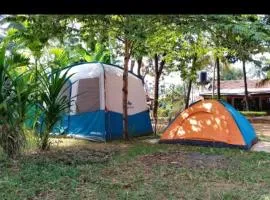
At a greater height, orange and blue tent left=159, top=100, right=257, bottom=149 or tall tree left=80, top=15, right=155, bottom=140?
tall tree left=80, top=15, right=155, bottom=140

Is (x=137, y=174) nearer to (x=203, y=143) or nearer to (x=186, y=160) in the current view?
(x=186, y=160)

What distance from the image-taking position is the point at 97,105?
31.3 ft

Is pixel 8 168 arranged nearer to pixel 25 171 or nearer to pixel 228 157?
pixel 25 171

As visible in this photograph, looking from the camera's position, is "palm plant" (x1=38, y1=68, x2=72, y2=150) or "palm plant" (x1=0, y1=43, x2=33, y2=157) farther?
"palm plant" (x1=38, y1=68, x2=72, y2=150)

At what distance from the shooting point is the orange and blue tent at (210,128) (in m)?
8.10

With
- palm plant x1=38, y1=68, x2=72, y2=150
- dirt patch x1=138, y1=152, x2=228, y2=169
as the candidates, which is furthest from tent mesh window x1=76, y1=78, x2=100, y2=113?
dirt patch x1=138, y1=152, x2=228, y2=169

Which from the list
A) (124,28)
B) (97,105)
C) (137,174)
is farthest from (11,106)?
(97,105)

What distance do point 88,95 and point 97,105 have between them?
1.15 feet

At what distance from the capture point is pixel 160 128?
12094 millimetres

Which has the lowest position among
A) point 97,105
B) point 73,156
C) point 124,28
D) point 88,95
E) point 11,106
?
point 73,156

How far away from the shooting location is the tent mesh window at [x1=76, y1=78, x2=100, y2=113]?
31.6 ft

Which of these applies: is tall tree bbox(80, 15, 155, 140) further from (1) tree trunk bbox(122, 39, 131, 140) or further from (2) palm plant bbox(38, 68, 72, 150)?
(2) palm plant bbox(38, 68, 72, 150)

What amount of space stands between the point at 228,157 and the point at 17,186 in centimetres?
358

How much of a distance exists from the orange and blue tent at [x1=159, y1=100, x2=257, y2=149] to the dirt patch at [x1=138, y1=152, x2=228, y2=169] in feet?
2.96
